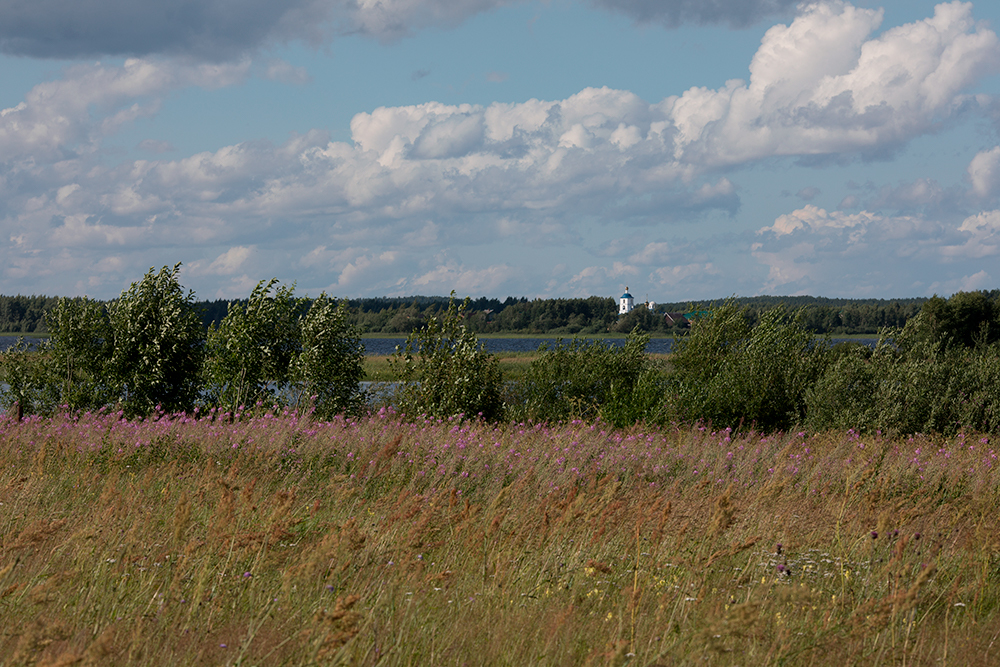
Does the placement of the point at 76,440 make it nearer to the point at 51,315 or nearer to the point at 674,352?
the point at 51,315

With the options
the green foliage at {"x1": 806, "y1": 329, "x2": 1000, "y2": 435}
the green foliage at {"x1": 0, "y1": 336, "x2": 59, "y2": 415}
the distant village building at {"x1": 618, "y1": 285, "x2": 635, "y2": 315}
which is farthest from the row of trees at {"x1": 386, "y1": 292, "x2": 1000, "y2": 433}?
the distant village building at {"x1": 618, "y1": 285, "x2": 635, "y2": 315}

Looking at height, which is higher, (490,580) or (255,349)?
(255,349)

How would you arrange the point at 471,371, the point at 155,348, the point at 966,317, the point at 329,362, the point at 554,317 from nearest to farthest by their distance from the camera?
1. the point at 471,371
2. the point at 329,362
3. the point at 155,348
4. the point at 966,317
5. the point at 554,317

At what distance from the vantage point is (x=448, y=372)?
1955 centimetres

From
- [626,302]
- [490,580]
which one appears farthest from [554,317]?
[490,580]

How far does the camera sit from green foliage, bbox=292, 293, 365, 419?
64.6ft

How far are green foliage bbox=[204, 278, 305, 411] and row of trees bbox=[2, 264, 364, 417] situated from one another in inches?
1.1

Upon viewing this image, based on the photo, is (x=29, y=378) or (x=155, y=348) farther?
(x=29, y=378)

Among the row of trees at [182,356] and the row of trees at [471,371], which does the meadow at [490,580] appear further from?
the row of trees at [182,356]

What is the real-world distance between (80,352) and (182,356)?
297 cm

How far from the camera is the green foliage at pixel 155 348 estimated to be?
69.8 ft

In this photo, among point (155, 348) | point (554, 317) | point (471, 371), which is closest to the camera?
point (471, 371)

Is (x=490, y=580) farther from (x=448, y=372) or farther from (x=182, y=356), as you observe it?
(x=182, y=356)

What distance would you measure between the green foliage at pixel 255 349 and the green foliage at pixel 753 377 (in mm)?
10323
